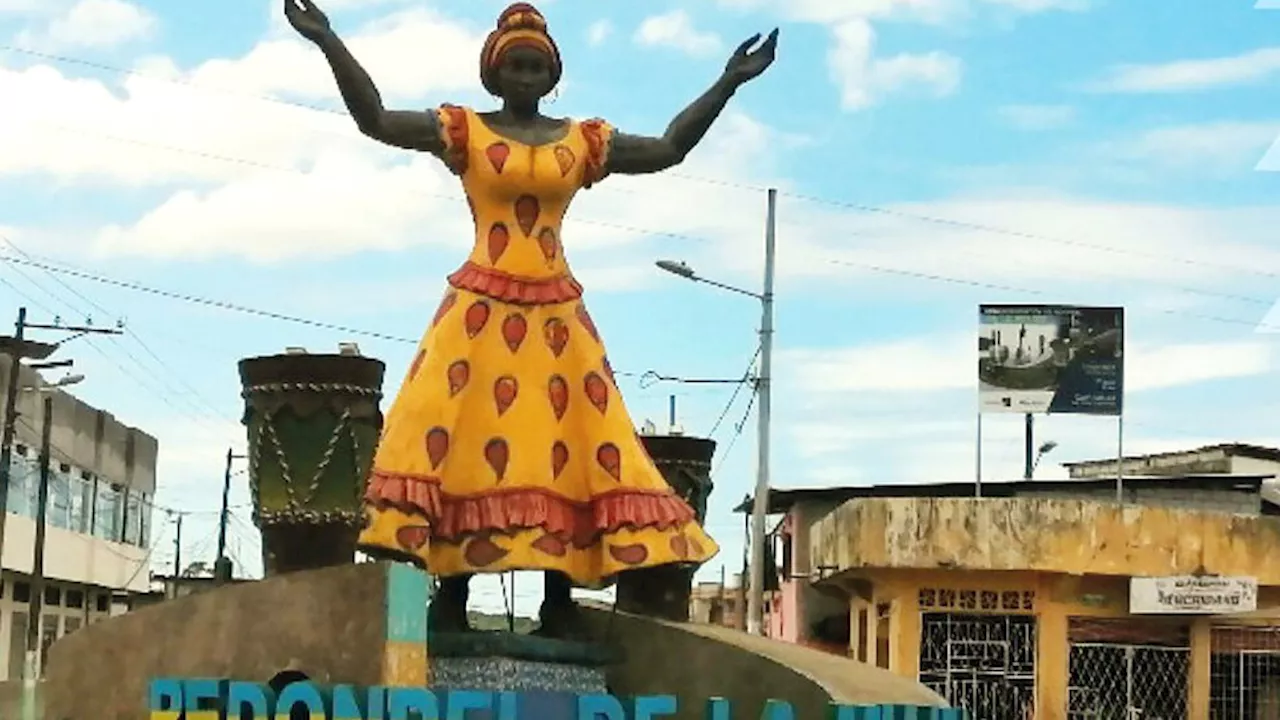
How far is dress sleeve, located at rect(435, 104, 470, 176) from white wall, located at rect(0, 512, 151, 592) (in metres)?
22.2

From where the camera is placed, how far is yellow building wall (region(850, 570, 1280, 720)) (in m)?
22.3

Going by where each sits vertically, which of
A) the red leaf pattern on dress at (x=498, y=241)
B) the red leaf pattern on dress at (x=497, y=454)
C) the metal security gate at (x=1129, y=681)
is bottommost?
the metal security gate at (x=1129, y=681)

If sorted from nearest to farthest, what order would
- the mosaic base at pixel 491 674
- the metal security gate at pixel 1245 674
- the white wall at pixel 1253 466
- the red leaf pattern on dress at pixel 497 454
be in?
the mosaic base at pixel 491 674 < the red leaf pattern on dress at pixel 497 454 < the metal security gate at pixel 1245 674 < the white wall at pixel 1253 466

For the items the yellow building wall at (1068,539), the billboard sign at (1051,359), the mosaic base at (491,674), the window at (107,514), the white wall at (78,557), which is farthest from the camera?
the window at (107,514)

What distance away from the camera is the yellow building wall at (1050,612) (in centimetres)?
2231

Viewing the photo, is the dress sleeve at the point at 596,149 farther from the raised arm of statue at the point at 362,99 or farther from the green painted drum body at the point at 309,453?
the green painted drum body at the point at 309,453

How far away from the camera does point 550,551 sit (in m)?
9.71

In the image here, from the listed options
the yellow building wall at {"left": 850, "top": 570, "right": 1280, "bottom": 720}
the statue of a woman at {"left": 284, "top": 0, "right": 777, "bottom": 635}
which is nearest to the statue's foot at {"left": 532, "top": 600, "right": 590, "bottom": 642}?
the statue of a woman at {"left": 284, "top": 0, "right": 777, "bottom": 635}

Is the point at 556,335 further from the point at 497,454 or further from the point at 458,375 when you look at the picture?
the point at 497,454


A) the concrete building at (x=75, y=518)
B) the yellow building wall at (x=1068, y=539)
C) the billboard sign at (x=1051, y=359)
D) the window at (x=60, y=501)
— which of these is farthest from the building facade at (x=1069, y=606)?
the window at (x=60, y=501)

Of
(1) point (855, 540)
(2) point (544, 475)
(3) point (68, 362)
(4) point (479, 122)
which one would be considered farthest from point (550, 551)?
(3) point (68, 362)

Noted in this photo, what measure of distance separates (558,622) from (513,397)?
1149 millimetres

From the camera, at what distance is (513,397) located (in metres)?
9.87

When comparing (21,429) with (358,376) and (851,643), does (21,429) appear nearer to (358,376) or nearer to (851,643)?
(851,643)
